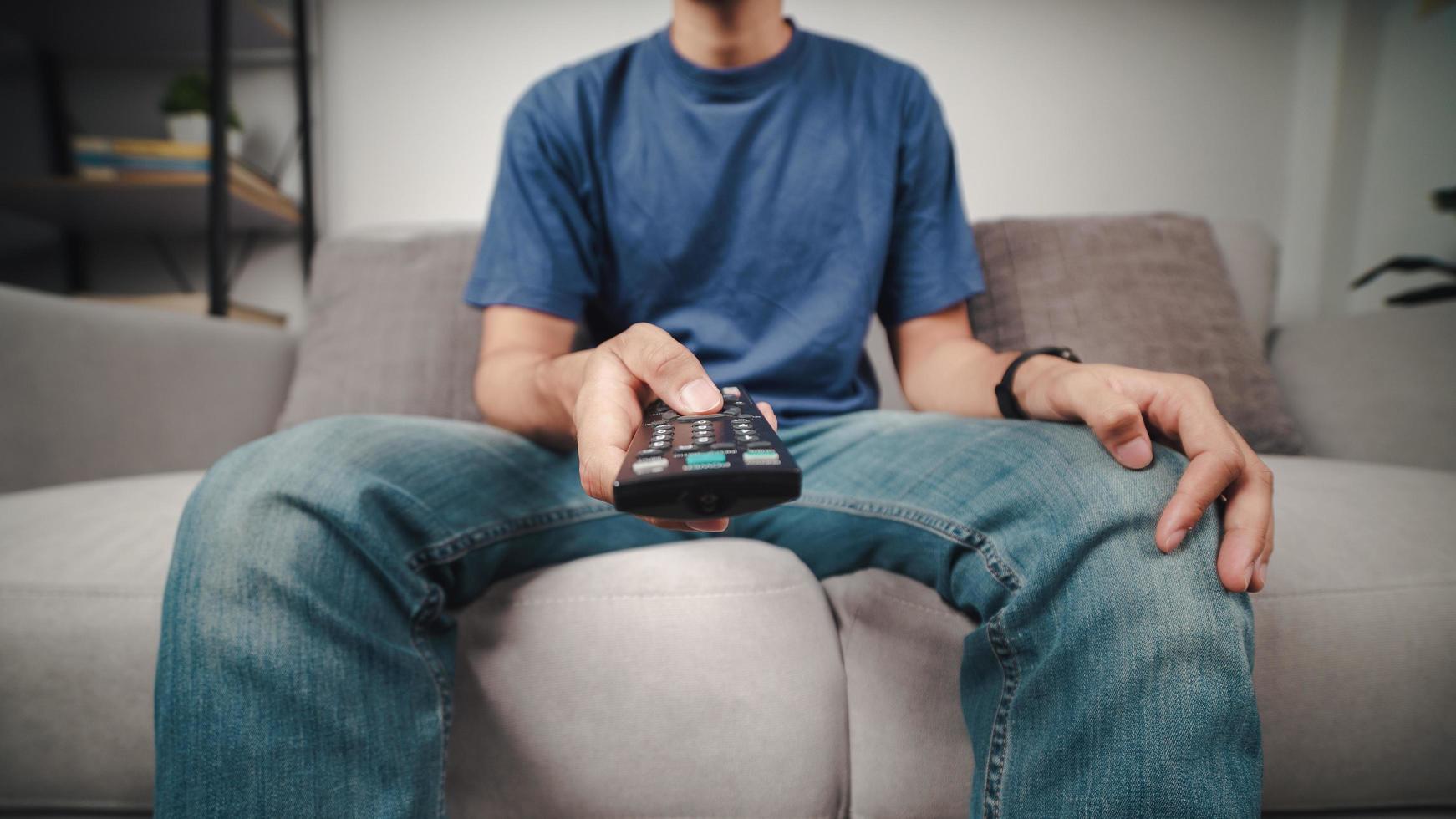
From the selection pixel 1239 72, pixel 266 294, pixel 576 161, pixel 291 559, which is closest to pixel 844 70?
pixel 576 161

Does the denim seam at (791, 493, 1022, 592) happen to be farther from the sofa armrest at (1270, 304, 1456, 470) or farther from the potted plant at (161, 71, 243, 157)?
the potted plant at (161, 71, 243, 157)

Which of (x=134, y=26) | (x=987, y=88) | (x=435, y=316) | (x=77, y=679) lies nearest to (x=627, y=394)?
(x=77, y=679)

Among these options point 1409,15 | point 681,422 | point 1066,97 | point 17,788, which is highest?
point 1409,15

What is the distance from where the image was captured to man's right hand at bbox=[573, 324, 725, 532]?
275 mm

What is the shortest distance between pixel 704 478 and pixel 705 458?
12 mm

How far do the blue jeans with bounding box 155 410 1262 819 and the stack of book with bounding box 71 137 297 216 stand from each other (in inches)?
38.9

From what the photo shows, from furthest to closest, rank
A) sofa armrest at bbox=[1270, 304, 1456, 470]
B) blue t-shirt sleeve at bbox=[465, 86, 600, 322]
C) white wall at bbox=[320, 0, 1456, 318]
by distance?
white wall at bbox=[320, 0, 1456, 318], sofa armrest at bbox=[1270, 304, 1456, 470], blue t-shirt sleeve at bbox=[465, 86, 600, 322]

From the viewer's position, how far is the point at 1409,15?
1107mm

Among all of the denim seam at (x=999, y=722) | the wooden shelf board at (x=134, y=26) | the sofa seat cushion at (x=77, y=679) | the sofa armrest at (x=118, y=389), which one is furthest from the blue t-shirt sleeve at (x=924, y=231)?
the wooden shelf board at (x=134, y=26)

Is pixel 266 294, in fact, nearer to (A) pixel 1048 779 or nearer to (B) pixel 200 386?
(B) pixel 200 386

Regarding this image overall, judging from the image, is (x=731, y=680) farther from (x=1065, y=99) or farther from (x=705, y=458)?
(x=1065, y=99)

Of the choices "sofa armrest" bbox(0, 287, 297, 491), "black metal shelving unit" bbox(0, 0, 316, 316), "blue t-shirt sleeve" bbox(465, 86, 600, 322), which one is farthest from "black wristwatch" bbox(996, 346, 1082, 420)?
"black metal shelving unit" bbox(0, 0, 316, 316)

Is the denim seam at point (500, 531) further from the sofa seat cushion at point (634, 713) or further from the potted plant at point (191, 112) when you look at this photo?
the potted plant at point (191, 112)

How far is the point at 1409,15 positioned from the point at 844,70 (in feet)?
3.85
